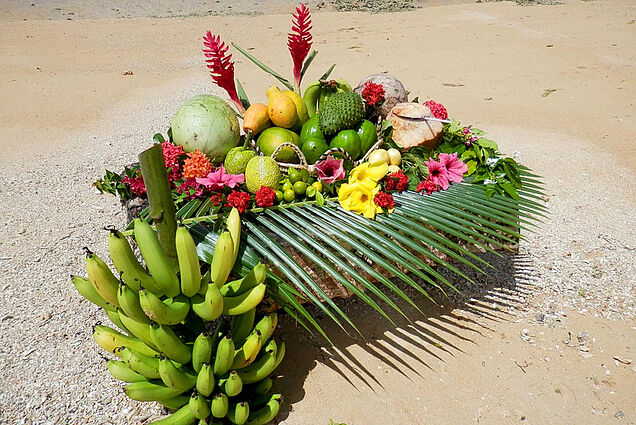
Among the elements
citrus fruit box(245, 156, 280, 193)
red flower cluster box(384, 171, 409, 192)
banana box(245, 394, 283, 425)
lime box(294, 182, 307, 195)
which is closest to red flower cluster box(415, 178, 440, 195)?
red flower cluster box(384, 171, 409, 192)

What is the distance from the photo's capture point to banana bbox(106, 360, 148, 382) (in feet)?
6.16

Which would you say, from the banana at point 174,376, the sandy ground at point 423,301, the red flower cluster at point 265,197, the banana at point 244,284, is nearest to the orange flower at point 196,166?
the red flower cluster at point 265,197

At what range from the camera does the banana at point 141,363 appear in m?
1.78

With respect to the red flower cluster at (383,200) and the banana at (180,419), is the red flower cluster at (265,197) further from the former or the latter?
the banana at (180,419)

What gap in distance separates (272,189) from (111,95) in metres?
5.57

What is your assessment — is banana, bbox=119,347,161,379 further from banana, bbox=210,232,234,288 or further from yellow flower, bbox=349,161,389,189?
yellow flower, bbox=349,161,389,189

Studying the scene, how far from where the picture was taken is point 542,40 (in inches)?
369

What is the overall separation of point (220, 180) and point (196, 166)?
7.9 inches

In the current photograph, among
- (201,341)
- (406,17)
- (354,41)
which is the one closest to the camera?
(201,341)

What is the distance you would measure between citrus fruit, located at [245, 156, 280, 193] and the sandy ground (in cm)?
81

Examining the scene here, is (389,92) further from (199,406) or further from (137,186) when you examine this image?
(199,406)

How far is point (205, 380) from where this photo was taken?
1729 millimetres

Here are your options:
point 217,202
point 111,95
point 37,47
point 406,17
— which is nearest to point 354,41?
point 406,17

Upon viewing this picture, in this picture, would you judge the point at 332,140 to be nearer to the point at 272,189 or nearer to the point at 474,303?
the point at 272,189
